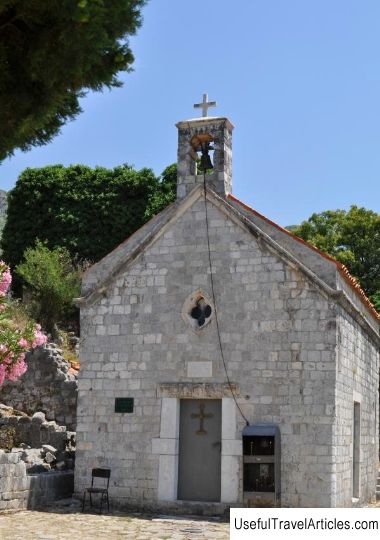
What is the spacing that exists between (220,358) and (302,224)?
19.2 metres

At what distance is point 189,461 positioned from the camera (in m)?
12.6

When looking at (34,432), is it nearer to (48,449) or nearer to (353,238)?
(48,449)

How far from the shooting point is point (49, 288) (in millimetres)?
23672

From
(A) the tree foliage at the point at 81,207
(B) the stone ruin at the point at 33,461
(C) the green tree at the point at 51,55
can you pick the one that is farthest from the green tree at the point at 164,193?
(C) the green tree at the point at 51,55

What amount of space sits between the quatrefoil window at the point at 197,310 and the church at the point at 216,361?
1.0 inches

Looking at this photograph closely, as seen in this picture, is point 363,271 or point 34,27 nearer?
point 34,27

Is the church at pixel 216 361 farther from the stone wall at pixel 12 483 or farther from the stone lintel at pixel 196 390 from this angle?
the stone wall at pixel 12 483

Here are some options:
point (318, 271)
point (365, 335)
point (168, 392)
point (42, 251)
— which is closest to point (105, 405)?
point (168, 392)

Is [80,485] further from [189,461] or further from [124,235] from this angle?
[124,235]

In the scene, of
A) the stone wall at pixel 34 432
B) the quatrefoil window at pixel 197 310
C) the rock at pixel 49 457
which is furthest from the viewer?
the stone wall at pixel 34 432

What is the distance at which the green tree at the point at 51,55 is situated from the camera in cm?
491

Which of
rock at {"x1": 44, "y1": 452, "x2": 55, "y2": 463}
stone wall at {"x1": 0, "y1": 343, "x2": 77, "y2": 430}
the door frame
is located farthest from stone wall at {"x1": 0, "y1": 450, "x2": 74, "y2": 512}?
stone wall at {"x1": 0, "y1": 343, "x2": 77, "y2": 430}

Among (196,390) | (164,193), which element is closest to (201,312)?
(196,390)

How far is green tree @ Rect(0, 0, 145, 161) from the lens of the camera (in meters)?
4.91
